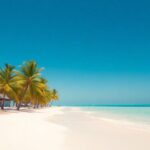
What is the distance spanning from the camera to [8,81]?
1280 inches

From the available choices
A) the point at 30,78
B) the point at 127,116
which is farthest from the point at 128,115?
the point at 30,78

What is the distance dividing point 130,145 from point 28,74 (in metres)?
29.4

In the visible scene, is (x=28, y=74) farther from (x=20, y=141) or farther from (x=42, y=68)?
(x=20, y=141)

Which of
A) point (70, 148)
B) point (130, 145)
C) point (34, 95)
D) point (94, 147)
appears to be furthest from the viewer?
point (34, 95)

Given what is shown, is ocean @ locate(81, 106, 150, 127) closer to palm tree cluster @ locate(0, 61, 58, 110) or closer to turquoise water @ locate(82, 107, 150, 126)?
turquoise water @ locate(82, 107, 150, 126)

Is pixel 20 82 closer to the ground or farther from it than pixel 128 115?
farther from it

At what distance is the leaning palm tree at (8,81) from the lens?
31547 millimetres

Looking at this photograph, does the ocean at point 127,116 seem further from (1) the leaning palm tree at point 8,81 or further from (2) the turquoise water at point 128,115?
(1) the leaning palm tree at point 8,81

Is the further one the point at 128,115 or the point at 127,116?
the point at 128,115

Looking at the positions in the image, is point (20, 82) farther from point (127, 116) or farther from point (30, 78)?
point (127, 116)

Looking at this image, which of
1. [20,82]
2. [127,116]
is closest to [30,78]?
[20,82]

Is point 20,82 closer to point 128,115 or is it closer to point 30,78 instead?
point 30,78

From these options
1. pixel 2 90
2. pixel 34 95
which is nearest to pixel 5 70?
pixel 2 90

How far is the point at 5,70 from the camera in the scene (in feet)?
108
